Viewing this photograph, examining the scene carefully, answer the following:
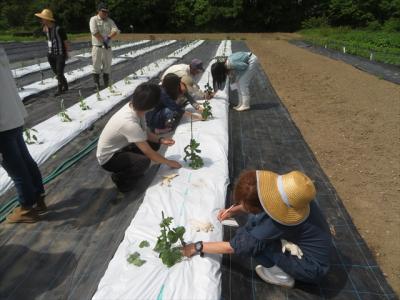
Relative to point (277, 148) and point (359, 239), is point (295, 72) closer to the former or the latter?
point (277, 148)

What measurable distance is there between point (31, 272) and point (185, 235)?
3.56 feet

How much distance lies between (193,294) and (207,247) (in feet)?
0.98

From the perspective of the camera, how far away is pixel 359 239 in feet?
8.64

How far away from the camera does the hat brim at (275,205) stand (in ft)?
5.82

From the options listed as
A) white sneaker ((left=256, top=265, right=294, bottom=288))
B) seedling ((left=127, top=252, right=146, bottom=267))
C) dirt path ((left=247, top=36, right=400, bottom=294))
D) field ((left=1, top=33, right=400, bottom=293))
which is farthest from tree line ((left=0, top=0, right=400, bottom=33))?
white sneaker ((left=256, top=265, right=294, bottom=288))

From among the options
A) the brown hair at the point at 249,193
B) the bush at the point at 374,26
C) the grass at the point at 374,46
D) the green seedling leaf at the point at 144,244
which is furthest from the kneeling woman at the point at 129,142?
the bush at the point at 374,26

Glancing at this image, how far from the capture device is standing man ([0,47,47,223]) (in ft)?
7.83

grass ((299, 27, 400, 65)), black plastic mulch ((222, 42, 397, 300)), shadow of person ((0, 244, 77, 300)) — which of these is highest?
shadow of person ((0, 244, 77, 300))

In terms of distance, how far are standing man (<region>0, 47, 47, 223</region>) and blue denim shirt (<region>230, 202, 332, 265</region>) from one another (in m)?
1.74

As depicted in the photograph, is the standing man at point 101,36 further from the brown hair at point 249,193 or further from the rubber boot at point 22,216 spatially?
the brown hair at point 249,193

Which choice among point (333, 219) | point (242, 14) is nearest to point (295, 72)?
point (333, 219)

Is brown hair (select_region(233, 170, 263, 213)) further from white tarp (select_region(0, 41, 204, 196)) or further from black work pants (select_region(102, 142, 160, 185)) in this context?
Answer: white tarp (select_region(0, 41, 204, 196))

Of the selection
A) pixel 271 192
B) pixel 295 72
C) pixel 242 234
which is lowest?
pixel 295 72

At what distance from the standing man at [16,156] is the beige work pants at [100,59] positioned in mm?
4226
